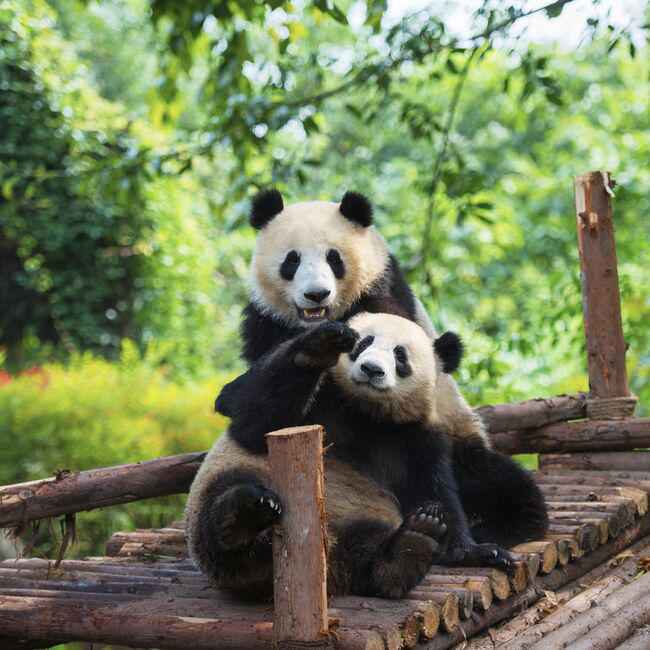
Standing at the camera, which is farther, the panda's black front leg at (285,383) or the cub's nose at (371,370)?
the cub's nose at (371,370)

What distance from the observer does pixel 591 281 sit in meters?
4.84

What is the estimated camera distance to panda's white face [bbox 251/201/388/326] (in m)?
3.30

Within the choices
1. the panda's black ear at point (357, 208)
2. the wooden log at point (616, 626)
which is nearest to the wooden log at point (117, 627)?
the wooden log at point (616, 626)

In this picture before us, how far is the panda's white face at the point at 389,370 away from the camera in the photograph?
119 inches

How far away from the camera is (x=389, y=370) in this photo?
302cm

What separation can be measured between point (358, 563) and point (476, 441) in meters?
→ 1.01

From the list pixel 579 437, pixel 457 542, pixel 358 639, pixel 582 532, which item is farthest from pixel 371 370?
pixel 579 437

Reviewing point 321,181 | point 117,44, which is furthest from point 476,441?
point 117,44

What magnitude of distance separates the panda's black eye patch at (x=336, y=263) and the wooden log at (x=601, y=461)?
2008 mm

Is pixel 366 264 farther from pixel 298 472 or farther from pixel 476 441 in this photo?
pixel 298 472

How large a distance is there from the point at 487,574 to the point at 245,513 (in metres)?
0.95

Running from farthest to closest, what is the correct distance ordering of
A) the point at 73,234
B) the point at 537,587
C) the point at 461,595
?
the point at 73,234, the point at 537,587, the point at 461,595

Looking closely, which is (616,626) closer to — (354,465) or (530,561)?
(530,561)

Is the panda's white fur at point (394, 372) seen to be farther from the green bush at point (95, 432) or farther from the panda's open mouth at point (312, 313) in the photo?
the green bush at point (95, 432)
